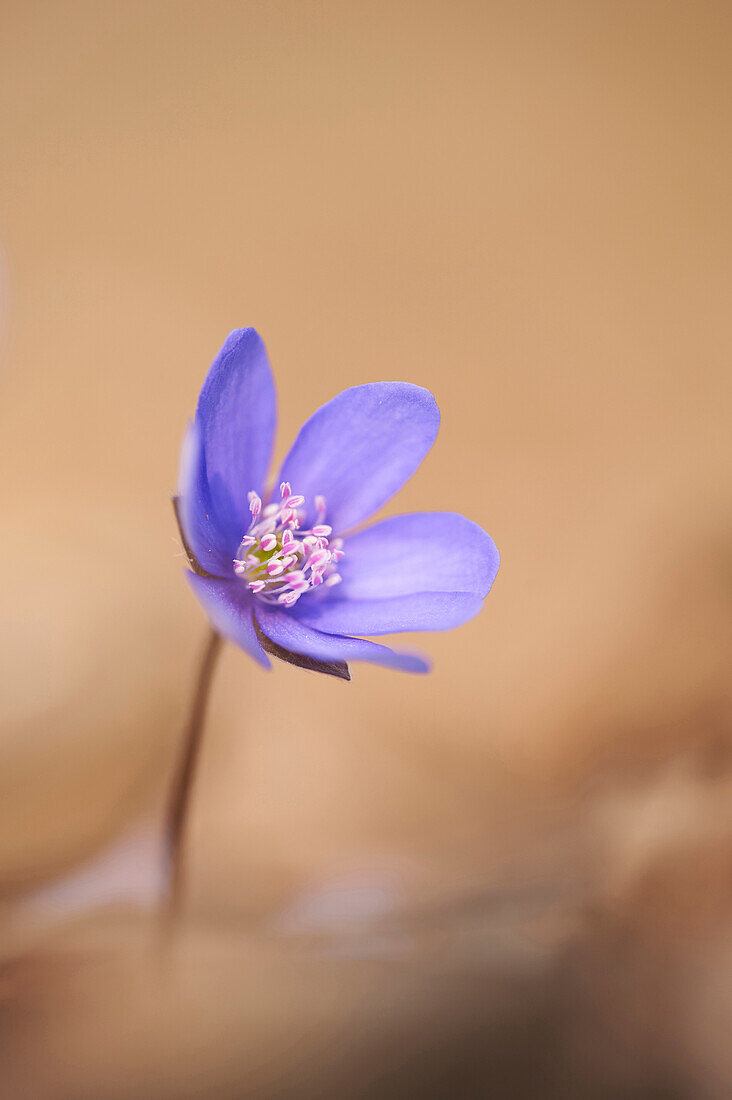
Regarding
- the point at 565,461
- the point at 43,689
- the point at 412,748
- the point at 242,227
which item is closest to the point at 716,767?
the point at 412,748

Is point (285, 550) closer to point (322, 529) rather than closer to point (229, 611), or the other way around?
point (322, 529)

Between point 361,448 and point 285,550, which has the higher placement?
point 361,448

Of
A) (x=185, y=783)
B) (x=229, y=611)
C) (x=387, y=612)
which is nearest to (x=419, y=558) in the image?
(x=387, y=612)

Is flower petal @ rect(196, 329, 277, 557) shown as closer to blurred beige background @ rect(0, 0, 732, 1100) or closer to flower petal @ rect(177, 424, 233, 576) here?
flower petal @ rect(177, 424, 233, 576)

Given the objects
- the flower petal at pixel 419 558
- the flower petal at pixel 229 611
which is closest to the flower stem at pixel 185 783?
the flower petal at pixel 229 611

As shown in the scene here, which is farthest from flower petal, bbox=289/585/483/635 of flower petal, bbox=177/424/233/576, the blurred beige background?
the blurred beige background

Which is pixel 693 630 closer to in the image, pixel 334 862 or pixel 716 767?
pixel 716 767
